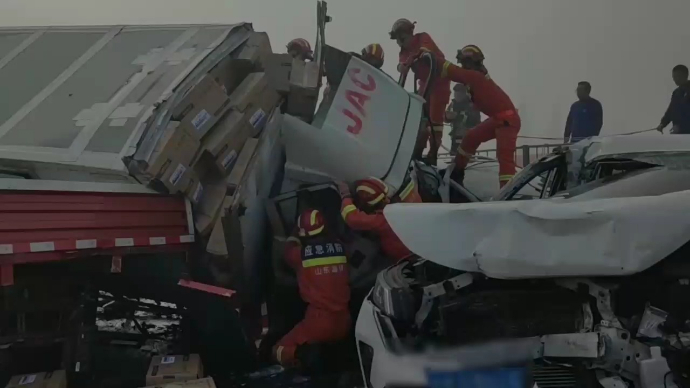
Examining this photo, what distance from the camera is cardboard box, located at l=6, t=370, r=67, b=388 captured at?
350 cm

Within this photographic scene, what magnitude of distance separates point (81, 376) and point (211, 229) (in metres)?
1.11

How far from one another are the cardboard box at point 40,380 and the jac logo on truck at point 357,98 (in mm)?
2342

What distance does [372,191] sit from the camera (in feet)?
14.4

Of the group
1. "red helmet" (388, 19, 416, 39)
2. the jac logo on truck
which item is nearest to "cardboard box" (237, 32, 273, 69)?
the jac logo on truck

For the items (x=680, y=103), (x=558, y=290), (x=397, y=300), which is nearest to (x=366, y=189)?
(x=397, y=300)

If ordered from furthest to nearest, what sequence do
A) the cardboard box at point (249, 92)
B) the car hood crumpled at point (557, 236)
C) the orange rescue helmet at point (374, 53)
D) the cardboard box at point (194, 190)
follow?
the orange rescue helmet at point (374, 53)
the cardboard box at point (249, 92)
the cardboard box at point (194, 190)
the car hood crumpled at point (557, 236)

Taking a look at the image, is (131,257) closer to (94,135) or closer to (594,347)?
(94,135)

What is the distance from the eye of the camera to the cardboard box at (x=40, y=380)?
3504 millimetres

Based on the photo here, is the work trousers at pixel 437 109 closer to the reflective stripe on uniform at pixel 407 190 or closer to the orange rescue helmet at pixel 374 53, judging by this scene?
the orange rescue helmet at pixel 374 53

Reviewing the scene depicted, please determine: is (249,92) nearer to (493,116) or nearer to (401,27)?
(493,116)

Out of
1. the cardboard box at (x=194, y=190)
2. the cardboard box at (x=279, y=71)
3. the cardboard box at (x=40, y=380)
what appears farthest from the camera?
the cardboard box at (x=279, y=71)

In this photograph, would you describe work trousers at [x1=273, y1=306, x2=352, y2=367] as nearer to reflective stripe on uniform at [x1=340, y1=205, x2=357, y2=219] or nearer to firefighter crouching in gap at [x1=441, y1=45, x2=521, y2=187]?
reflective stripe on uniform at [x1=340, y1=205, x2=357, y2=219]

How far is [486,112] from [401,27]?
4.24 ft

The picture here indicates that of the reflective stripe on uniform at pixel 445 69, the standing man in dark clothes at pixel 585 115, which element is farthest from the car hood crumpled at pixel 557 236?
the standing man in dark clothes at pixel 585 115
